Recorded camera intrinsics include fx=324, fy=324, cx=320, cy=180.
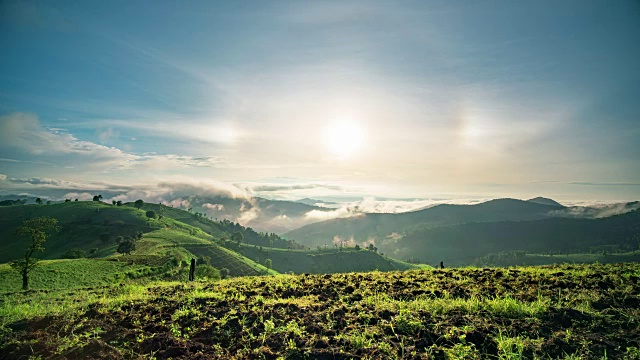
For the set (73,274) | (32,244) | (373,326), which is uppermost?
Answer: (373,326)

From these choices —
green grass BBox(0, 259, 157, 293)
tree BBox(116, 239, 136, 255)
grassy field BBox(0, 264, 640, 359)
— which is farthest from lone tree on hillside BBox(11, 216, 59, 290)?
tree BBox(116, 239, 136, 255)

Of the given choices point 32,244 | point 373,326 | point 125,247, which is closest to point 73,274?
point 32,244

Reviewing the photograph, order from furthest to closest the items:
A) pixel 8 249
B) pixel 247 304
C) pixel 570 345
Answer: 1. pixel 8 249
2. pixel 247 304
3. pixel 570 345

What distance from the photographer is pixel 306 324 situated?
9.66 meters

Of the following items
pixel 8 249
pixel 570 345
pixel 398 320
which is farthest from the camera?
pixel 8 249

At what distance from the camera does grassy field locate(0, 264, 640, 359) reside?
7.58 m

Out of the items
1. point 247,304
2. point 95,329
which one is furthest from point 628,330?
point 95,329

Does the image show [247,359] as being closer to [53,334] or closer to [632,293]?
[53,334]

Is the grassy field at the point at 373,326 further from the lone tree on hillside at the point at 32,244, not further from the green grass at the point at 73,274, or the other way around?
the green grass at the point at 73,274

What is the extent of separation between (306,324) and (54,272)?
92757 mm

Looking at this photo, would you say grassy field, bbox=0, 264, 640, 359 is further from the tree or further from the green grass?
the tree

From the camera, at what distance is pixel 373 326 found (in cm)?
914

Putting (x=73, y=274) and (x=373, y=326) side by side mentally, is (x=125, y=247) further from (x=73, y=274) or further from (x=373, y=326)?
(x=373, y=326)

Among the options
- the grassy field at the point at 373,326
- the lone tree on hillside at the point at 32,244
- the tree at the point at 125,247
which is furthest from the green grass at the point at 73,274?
the grassy field at the point at 373,326
